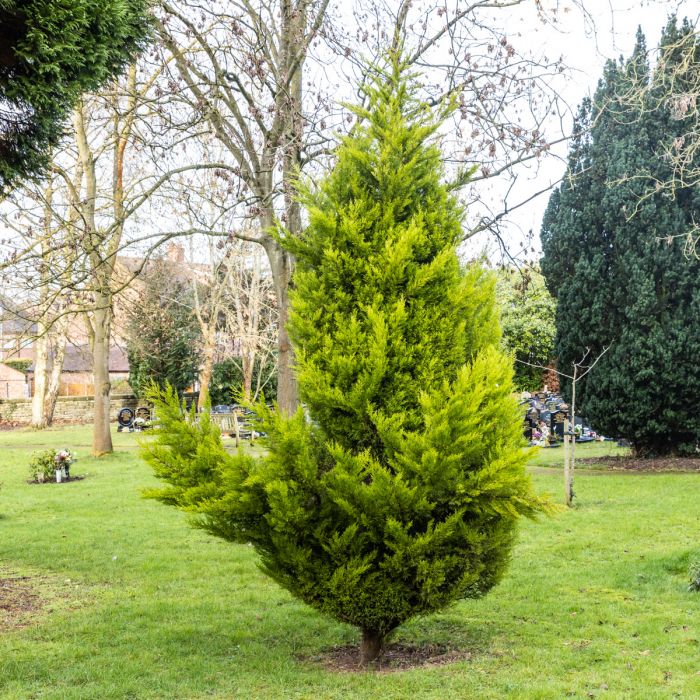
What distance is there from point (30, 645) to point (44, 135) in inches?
161

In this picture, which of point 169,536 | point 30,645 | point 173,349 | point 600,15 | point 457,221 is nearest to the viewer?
point 457,221

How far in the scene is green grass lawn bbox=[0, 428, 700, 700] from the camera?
5.15 meters

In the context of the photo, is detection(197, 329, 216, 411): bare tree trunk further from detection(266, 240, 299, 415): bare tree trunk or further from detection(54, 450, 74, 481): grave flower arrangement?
detection(266, 240, 299, 415): bare tree trunk

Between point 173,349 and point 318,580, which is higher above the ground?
point 173,349

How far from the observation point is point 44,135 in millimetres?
6727

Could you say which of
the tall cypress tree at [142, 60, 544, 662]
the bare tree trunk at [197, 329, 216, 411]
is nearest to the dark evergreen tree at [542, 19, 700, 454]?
the tall cypress tree at [142, 60, 544, 662]

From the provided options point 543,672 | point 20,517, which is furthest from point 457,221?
point 20,517

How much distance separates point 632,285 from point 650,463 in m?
3.80

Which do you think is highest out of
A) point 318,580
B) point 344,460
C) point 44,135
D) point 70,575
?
point 44,135

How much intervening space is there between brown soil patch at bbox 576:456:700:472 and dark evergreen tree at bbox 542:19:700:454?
394 mm

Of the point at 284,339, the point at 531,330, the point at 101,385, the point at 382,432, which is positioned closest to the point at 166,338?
the point at 101,385

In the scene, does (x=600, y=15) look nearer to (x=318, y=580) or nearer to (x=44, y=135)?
(x=44, y=135)

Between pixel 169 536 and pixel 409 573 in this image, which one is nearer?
pixel 409 573

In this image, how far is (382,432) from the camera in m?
5.16
